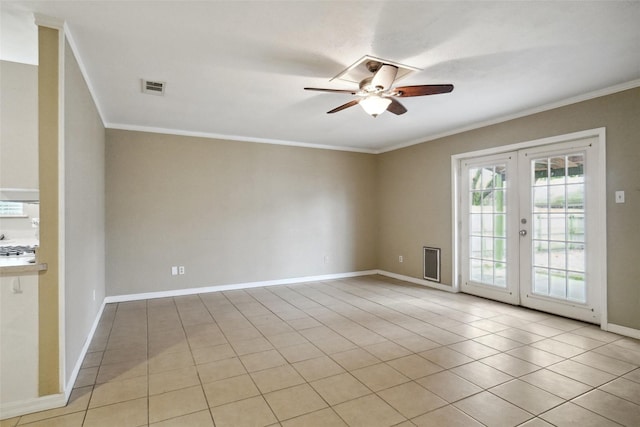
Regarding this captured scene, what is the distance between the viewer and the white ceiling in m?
2.11

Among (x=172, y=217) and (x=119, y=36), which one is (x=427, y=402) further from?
(x=172, y=217)

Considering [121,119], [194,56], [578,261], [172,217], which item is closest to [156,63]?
[194,56]

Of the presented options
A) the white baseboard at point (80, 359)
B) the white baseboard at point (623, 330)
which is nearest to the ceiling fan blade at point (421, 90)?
the white baseboard at point (623, 330)

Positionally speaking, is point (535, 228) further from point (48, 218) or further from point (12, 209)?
point (12, 209)

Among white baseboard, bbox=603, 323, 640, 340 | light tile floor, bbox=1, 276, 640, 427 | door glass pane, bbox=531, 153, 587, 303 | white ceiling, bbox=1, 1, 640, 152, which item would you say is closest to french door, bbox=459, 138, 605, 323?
door glass pane, bbox=531, 153, 587, 303

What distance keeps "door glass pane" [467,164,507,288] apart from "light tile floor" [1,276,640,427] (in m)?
0.62

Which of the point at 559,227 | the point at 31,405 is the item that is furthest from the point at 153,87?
the point at 559,227

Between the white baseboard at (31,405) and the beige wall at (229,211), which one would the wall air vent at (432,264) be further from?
the white baseboard at (31,405)

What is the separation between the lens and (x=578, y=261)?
380 centimetres

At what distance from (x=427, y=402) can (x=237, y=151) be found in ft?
14.8

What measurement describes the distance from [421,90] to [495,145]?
8.05ft

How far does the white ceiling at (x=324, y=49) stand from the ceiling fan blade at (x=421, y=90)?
0.86ft

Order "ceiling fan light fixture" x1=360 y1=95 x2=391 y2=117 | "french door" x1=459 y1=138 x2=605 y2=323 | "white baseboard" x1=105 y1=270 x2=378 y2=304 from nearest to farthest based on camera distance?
"ceiling fan light fixture" x1=360 y1=95 x2=391 y2=117 < "french door" x1=459 y1=138 x2=605 y2=323 < "white baseboard" x1=105 y1=270 x2=378 y2=304

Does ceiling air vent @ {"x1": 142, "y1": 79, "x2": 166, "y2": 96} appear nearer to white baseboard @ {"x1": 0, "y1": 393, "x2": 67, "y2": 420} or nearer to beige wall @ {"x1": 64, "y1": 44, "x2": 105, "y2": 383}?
beige wall @ {"x1": 64, "y1": 44, "x2": 105, "y2": 383}
